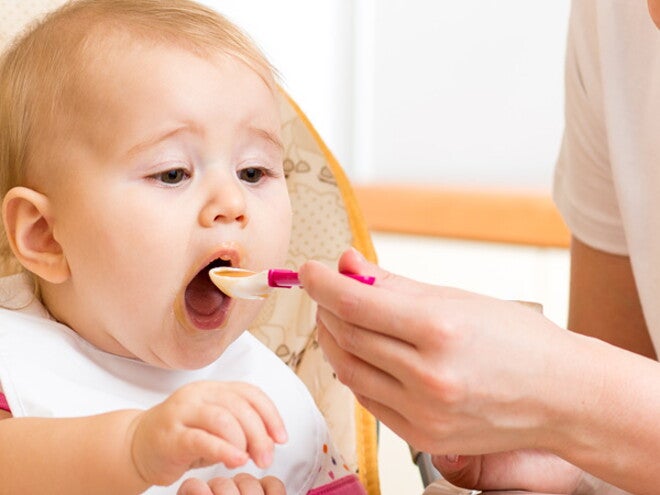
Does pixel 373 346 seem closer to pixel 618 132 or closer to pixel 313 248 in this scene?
pixel 313 248

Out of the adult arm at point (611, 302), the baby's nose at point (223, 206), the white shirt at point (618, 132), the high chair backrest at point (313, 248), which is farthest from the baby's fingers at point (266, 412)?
the adult arm at point (611, 302)

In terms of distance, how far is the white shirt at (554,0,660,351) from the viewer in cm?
117

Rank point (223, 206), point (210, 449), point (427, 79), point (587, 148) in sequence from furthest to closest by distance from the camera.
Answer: point (427, 79) < point (587, 148) < point (223, 206) < point (210, 449)

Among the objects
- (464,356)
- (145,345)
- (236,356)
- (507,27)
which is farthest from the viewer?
(507,27)

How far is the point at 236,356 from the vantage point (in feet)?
3.46

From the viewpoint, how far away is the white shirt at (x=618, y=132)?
1166 millimetres

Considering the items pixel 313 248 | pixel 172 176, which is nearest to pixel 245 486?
pixel 172 176

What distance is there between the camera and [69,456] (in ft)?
2.48

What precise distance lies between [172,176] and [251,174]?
8cm

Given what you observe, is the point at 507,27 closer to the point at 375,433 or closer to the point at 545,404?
the point at 375,433

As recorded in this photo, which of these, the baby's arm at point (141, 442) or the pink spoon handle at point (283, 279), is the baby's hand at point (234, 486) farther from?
the pink spoon handle at point (283, 279)

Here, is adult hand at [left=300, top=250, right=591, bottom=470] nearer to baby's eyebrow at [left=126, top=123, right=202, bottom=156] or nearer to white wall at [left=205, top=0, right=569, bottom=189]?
baby's eyebrow at [left=126, top=123, right=202, bottom=156]

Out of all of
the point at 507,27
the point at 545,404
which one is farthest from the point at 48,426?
the point at 507,27

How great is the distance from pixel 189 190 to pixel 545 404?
0.34 meters
